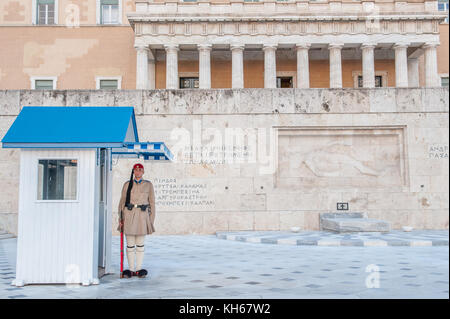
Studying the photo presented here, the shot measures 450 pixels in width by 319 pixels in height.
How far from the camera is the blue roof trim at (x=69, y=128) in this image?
772 cm

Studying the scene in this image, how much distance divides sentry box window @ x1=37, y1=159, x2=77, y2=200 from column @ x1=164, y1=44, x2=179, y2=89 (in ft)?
101

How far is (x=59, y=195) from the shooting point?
7934 millimetres

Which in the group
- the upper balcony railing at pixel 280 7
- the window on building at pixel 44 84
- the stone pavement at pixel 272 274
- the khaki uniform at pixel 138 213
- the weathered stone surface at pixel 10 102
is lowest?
the stone pavement at pixel 272 274

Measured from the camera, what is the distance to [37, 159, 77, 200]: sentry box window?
7.93m

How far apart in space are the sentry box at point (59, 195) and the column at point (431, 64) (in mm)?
37092

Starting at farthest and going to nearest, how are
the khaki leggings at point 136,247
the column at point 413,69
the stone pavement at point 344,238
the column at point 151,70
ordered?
the column at point 413,69 → the column at point 151,70 → the stone pavement at point 344,238 → the khaki leggings at point 136,247

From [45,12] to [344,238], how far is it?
37.8 m

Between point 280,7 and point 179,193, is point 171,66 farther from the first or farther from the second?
point 179,193

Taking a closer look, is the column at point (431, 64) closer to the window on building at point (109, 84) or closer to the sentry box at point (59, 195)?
the window on building at point (109, 84)

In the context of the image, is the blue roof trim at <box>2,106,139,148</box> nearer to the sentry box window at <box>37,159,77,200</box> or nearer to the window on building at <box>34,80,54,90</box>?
the sentry box window at <box>37,159,77,200</box>

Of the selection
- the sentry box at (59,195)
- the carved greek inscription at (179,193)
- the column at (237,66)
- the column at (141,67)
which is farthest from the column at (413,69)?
the sentry box at (59,195)

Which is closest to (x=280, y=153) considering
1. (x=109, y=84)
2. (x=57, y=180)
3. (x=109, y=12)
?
(x=57, y=180)

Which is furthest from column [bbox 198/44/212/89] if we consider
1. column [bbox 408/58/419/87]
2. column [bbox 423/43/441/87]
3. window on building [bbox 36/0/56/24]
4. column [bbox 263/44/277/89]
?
column [bbox 408/58/419/87]
